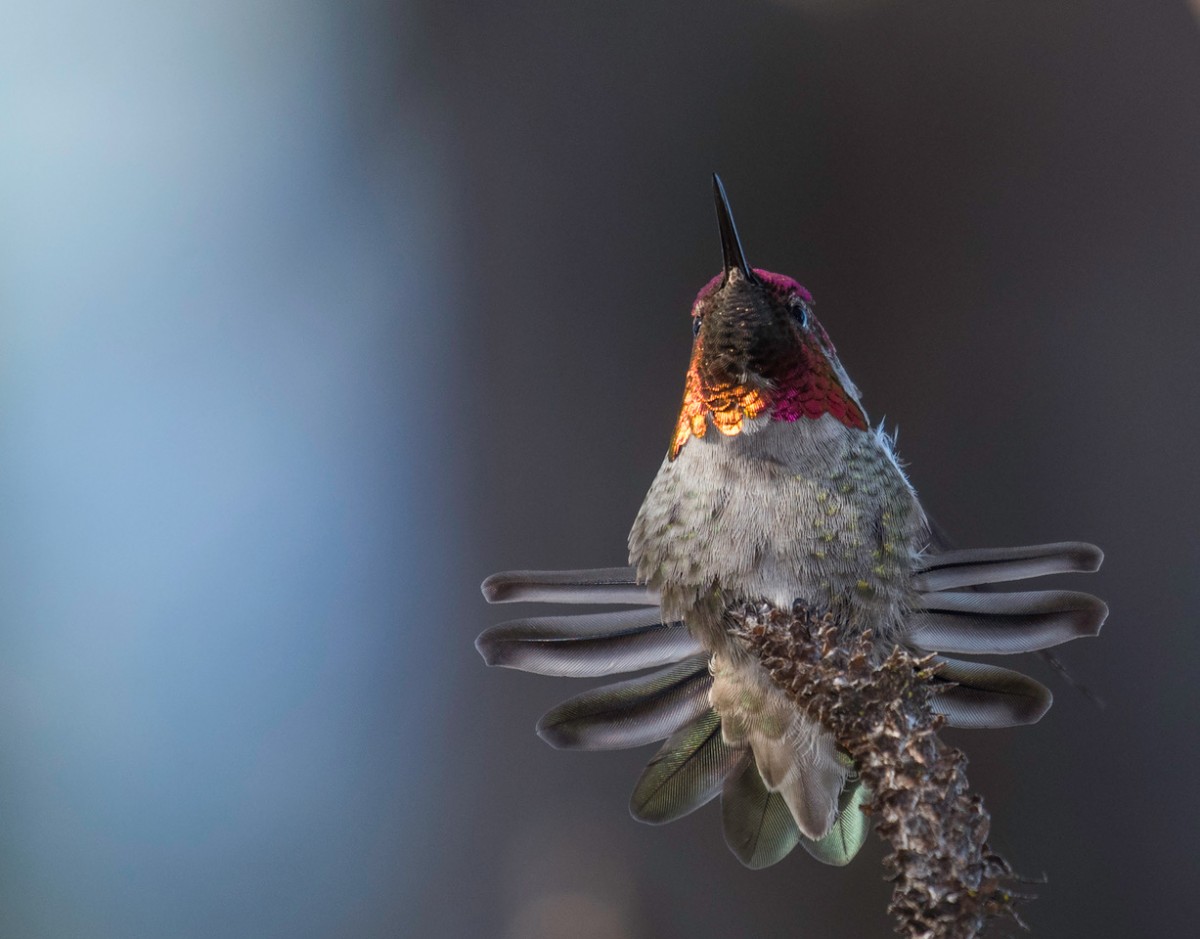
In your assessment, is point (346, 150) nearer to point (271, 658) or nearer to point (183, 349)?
point (183, 349)

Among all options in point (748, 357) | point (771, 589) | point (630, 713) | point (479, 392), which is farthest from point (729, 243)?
point (479, 392)

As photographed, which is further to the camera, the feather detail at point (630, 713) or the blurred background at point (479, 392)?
the blurred background at point (479, 392)

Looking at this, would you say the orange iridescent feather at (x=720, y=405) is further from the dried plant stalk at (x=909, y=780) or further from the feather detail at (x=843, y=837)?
the feather detail at (x=843, y=837)

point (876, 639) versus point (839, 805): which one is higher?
point (876, 639)

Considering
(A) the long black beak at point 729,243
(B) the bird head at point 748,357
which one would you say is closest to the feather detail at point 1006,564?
(B) the bird head at point 748,357

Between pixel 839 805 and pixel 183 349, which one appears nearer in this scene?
pixel 839 805

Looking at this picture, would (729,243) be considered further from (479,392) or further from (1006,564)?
(479,392)

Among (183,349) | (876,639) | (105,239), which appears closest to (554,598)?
(876,639)

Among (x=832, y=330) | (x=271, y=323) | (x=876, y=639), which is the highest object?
(x=271, y=323)
